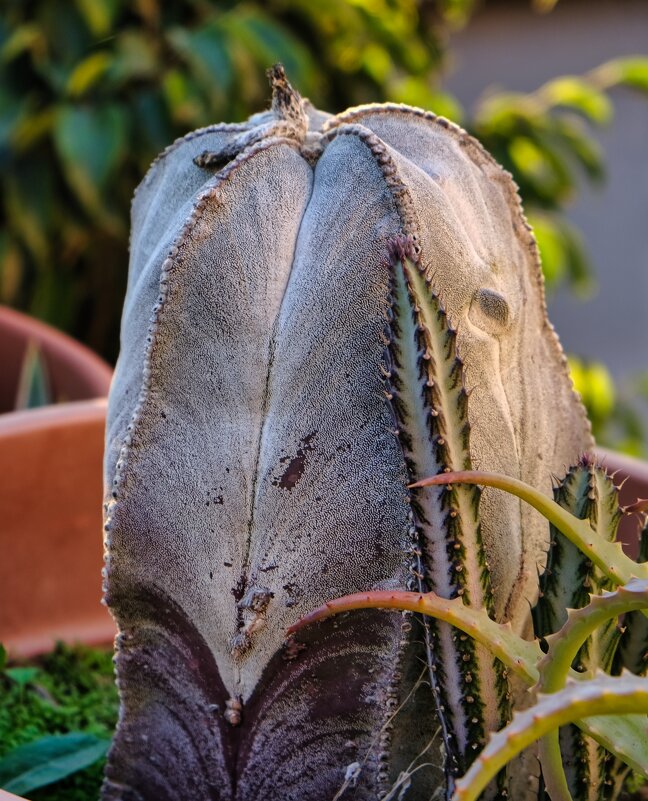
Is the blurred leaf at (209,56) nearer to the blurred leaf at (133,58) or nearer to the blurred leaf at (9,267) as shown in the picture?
the blurred leaf at (133,58)

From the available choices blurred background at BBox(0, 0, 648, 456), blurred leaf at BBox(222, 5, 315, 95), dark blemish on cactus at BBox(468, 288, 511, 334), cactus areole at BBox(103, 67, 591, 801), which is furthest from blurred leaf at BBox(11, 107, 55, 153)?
dark blemish on cactus at BBox(468, 288, 511, 334)

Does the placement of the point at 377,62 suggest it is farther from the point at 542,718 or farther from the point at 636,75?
the point at 542,718

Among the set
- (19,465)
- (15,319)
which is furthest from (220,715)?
(15,319)

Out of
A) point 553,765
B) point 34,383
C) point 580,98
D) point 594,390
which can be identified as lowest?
point 553,765

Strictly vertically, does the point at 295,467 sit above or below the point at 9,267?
below

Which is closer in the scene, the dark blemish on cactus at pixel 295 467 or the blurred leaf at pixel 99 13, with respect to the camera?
the dark blemish on cactus at pixel 295 467

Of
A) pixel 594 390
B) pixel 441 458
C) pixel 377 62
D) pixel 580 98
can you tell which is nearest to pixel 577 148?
pixel 580 98

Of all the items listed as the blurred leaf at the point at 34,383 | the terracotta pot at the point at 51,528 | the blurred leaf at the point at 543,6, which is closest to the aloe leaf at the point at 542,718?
the terracotta pot at the point at 51,528
